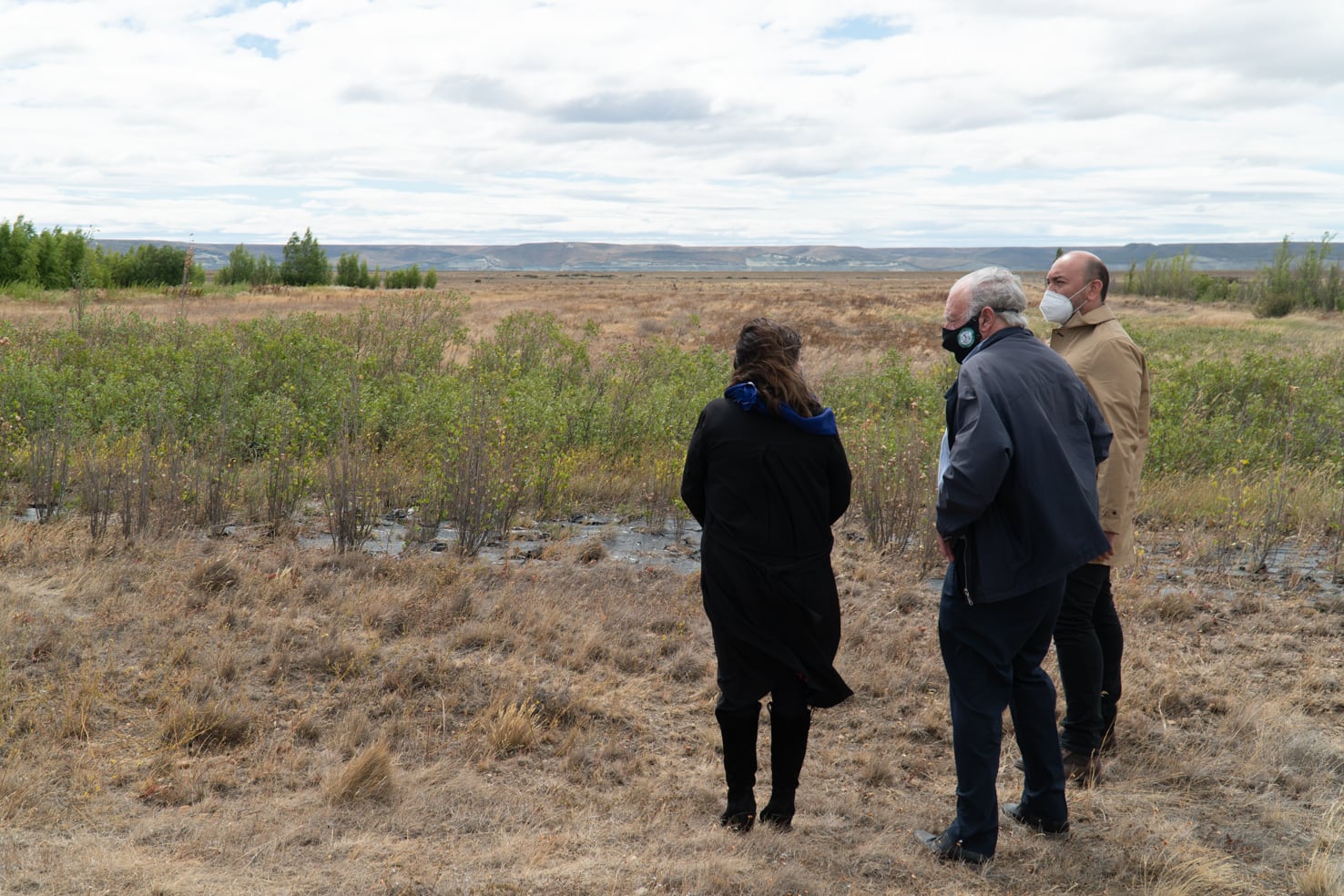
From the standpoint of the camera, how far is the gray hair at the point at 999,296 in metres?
2.88

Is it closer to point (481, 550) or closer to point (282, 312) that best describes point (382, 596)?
point (481, 550)

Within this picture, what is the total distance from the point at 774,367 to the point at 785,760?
1292mm

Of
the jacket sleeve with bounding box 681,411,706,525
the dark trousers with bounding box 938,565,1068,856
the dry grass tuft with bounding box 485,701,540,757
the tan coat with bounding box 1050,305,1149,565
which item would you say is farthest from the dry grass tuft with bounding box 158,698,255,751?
the tan coat with bounding box 1050,305,1149,565

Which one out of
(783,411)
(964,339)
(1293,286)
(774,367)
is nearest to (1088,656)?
(964,339)

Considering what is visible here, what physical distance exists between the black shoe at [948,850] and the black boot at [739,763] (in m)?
0.57

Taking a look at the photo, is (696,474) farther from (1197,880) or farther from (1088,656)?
(1197,880)

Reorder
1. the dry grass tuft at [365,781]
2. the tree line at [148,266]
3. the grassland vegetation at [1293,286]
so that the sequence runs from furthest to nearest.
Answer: the grassland vegetation at [1293,286] → the tree line at [148,266] → the dry grass tuft at [365,781]

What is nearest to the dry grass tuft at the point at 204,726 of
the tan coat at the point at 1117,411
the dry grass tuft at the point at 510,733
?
the dry grass tuft at the point at 510,733

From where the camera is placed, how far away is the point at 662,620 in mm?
5102

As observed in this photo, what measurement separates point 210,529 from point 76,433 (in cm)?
205

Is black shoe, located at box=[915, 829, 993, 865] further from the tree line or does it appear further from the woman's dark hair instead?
the tree line

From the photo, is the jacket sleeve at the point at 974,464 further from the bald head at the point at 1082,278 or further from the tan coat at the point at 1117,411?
the bald head at the point at 1082,278

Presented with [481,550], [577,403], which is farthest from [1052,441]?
[577,403]

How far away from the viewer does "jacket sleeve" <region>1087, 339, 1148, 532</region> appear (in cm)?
343
